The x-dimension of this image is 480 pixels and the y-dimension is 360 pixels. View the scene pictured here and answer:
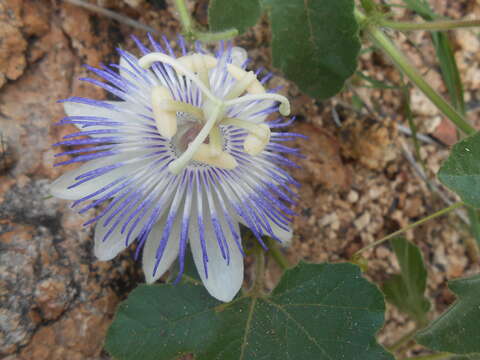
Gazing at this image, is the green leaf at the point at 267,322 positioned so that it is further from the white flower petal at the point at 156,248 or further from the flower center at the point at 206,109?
the flower center at the point at 206,109

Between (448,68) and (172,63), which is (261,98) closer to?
(172,63)

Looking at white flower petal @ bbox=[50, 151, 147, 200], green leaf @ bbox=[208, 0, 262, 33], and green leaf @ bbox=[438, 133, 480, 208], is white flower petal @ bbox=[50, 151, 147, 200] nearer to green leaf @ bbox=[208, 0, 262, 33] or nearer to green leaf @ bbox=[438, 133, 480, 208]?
green leaf @ bbox=[208, 0, 262, 33]

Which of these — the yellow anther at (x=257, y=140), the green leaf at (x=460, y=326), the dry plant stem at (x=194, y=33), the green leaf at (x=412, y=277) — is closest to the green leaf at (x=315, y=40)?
the dry plant stem at (x=194, y=33)

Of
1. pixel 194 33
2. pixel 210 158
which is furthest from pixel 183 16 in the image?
pixel 210 158

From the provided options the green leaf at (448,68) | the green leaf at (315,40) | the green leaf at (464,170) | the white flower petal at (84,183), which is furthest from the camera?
the green leaf at (448,68)

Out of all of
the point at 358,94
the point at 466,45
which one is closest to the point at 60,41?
the point at 358,94

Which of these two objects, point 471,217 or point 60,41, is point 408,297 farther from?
point 60,41
